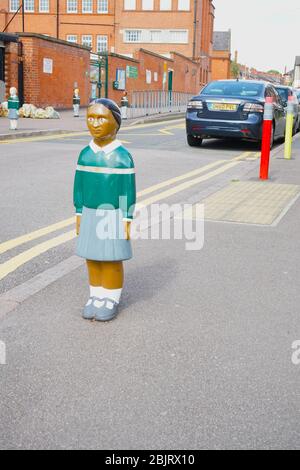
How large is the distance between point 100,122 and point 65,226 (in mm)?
2819

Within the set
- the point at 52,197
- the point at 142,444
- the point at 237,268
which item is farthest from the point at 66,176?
the point at 142,444

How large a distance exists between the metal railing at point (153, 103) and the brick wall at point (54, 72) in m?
3.30

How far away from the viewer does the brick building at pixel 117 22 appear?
5831 cm

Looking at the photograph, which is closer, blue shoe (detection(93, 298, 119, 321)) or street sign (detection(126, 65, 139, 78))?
blue shoe (detection(93, 298, 119, 321))

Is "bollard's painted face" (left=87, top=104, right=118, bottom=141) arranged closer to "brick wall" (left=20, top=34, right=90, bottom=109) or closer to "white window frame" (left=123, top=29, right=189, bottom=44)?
"brick wall" (left=20, top=34, right=90, bottom=109)

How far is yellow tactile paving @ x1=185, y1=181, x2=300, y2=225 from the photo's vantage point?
708 centimetres

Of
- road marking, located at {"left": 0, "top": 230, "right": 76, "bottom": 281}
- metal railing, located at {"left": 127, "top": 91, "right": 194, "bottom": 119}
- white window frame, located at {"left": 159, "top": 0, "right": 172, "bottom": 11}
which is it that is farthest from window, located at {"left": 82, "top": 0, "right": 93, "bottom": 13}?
road marking, located at {"left": 0, "top": 230, "right": 76, "bottom": 281}

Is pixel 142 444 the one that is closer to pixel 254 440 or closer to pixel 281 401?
pixel 254 440

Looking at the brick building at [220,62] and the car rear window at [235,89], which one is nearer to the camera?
the car rear window at [235,89]

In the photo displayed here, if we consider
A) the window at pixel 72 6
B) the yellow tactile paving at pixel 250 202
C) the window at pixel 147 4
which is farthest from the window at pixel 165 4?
the yellow tactile paving at pixel 250 202

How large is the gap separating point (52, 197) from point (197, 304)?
166 inches

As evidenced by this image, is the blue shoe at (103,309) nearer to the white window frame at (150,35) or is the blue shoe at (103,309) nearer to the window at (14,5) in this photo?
the white window frame at (150,35)

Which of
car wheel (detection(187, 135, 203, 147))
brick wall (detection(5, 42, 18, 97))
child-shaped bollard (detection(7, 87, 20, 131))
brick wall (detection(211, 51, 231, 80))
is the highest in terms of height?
brick wall (detection(211, 51, 231, 80))

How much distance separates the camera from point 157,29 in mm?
59062
